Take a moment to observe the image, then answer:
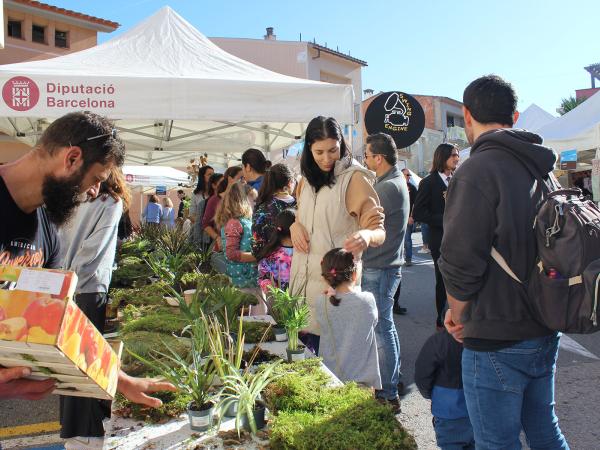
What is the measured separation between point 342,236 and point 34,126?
4.83 metres

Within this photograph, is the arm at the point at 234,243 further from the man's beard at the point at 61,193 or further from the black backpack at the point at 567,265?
the black backpack at the point at 567,265

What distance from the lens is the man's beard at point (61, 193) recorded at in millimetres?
1632

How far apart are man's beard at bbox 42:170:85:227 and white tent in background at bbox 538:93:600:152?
8529 mm

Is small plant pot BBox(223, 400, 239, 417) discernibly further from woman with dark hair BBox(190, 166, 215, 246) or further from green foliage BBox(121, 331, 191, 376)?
woman with dark hair BBox(190, 166, 215, 246)

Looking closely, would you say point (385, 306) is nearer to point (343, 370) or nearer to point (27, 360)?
point (343, 370)

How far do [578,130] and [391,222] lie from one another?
7.20 meters

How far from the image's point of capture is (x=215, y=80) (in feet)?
14.7

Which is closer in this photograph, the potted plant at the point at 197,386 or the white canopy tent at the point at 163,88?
the potted plant at the point at 197,386

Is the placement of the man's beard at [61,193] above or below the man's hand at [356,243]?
above

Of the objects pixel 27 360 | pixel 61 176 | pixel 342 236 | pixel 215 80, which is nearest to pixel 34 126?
pixel 215 80

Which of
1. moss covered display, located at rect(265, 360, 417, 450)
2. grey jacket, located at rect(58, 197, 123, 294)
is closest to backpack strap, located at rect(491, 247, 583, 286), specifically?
moss covered display, located at rect(265, 360, 417, 450)

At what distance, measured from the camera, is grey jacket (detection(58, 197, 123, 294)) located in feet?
10.4

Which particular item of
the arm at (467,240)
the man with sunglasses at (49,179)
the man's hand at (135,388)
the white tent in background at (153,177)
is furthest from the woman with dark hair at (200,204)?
the white tent in background at (153,177)

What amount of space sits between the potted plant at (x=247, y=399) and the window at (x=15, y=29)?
2498 cm
